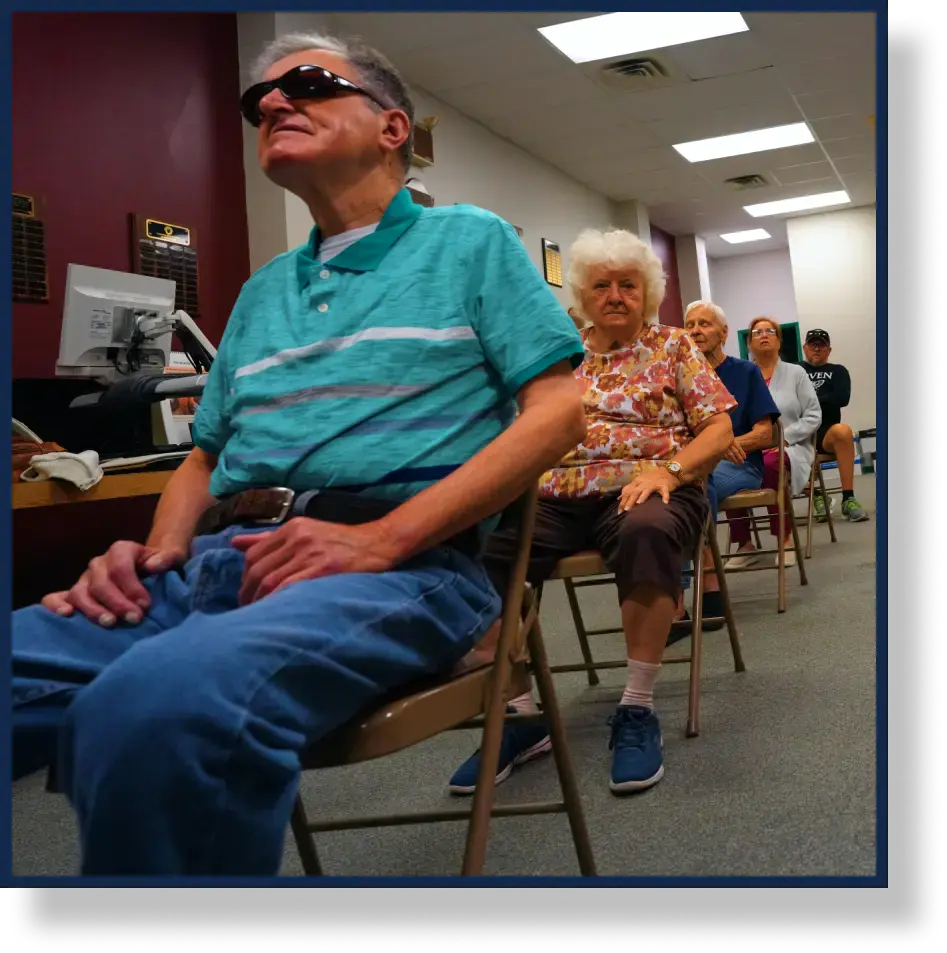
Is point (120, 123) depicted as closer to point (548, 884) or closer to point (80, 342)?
point (80, 342)

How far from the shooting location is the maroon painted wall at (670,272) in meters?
8.68

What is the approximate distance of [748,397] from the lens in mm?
3693

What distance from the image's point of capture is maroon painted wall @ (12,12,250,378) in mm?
2549

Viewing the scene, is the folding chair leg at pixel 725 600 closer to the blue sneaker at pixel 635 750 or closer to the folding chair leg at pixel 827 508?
the blue sneaker at pixel 635 750

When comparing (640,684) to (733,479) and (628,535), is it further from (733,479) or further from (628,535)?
(733,479)

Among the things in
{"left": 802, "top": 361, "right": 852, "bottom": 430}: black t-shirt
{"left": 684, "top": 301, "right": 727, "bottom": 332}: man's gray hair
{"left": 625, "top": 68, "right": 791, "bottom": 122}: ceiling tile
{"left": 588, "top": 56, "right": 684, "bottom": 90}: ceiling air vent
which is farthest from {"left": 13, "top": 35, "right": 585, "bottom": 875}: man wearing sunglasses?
{"left": 625, "top": 68, "right": 791, "bottom": 122}: ceiling tile

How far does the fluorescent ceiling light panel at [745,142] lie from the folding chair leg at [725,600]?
8.95 ft

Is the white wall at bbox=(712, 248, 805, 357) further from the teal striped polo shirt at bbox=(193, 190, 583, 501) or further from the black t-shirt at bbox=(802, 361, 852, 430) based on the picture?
the teal striped polo shirt at bbox=(193, 190, 583, 501)

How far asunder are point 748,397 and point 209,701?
3.26 m

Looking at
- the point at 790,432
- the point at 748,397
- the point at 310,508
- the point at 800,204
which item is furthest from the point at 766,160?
the point at 310,508

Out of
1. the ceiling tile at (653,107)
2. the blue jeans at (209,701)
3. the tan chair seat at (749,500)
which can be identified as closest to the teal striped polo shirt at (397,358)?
the blue jeans at (209,701)

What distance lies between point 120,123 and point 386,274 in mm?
2299

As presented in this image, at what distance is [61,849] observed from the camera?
1608 millimetres
